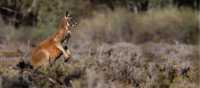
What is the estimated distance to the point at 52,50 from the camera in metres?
14.2

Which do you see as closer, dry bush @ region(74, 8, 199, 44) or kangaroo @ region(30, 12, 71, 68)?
kangaroo @ region(30, 12, 71, 68)

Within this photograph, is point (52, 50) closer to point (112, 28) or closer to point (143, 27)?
point (112, 28)

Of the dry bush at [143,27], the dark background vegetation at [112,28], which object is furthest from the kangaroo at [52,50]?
the dry bush at [143,27]

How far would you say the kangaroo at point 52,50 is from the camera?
13977mm

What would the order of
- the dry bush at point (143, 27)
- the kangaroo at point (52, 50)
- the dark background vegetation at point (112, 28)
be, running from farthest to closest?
the dry bush at point (143, 27), the dark background vegetation at point (112, 28), the kangaroo at point (52, 50)

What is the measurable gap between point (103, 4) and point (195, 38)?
7.62 metres

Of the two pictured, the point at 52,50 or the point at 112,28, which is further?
the point at 112,28

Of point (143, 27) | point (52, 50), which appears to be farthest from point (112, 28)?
point (52, 50)

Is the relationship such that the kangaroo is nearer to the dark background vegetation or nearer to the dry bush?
the dark background vegetation

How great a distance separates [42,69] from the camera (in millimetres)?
13312

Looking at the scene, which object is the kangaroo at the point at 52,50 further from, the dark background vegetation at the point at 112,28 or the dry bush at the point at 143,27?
the dry bush at the point at 143,27

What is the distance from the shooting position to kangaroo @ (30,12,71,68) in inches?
550

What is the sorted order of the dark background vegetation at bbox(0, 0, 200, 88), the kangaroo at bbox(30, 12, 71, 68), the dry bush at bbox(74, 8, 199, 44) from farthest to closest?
1. the dry bush at bbox(74, 8, 199, 44)
2. the dark background vegetation at bbox(0, 0, 200, 88)
3. the kangaroo at bbox(30, 12, 71, 68)

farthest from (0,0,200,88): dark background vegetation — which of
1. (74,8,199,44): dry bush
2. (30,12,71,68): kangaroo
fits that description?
(30,12,71,68): kangaroo
